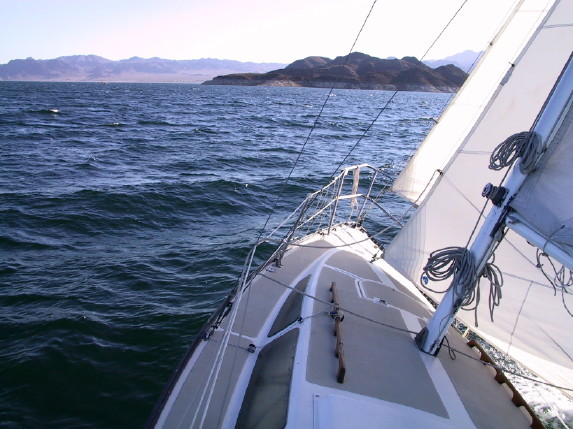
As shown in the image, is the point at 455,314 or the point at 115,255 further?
the point at 115,255

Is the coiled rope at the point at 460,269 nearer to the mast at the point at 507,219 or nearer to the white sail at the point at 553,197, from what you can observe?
the mast at the point at 507,219

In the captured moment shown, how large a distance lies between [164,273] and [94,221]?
13.8 feet

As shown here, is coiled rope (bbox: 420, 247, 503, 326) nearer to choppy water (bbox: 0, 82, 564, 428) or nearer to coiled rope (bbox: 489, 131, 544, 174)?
coiled rope (bbox: 489, 131, 544, 174)

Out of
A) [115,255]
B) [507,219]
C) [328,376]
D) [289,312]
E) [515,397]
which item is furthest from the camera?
[115,255]

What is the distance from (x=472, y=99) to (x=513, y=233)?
3.33 m

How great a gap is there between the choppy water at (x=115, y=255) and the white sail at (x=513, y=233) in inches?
188

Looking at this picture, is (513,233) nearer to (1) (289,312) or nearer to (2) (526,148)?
(2) (526,148)

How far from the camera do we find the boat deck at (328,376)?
11.6ft

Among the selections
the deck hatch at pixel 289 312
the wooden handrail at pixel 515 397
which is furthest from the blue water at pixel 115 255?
the wooden handrail at pixel 515 397

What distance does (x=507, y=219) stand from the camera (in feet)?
11.3

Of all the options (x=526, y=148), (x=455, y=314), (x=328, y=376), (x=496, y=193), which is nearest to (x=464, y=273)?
(x=455, y=314)

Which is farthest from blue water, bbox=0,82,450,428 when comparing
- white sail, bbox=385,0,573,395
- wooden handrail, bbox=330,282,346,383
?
white sail, bbox=385,0,573,395

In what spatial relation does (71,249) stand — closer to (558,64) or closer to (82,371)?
(82,371)

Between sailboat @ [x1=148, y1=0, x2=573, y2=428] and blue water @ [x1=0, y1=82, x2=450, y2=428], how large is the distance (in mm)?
2294
